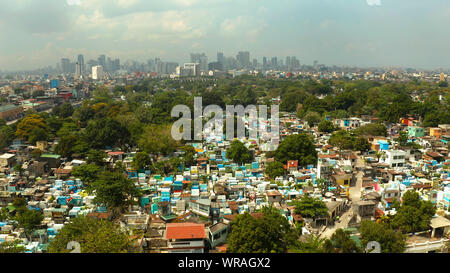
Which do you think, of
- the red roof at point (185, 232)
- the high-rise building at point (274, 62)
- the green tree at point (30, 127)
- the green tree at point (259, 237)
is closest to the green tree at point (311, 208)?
the green tree at point (259, 237)

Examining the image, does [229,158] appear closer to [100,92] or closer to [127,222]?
[127,222]

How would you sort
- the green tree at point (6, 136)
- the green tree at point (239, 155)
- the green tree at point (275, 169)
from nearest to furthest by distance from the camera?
1. the green tree at point (275, 169)
2. the green tree at point (239, 155)
3. the green tree at point (6, 136)

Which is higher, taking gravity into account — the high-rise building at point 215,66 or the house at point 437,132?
the high-rise building at point 215,66

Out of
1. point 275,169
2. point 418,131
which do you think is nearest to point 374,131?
point 418,131

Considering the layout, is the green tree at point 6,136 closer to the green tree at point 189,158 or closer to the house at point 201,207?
the green tree at point 189,158

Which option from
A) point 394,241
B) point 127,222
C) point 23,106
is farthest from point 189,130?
point 23,106

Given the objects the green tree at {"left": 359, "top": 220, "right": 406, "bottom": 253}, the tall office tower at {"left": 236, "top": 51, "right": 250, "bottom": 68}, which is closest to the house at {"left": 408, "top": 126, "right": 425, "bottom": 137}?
the green tree at {"left": 359, "top": 220, "right": 406, "bottom": 253}

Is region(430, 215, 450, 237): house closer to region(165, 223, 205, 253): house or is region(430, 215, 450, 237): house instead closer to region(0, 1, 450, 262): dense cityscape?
region(0, 1, 450, 262): dense cityscape
